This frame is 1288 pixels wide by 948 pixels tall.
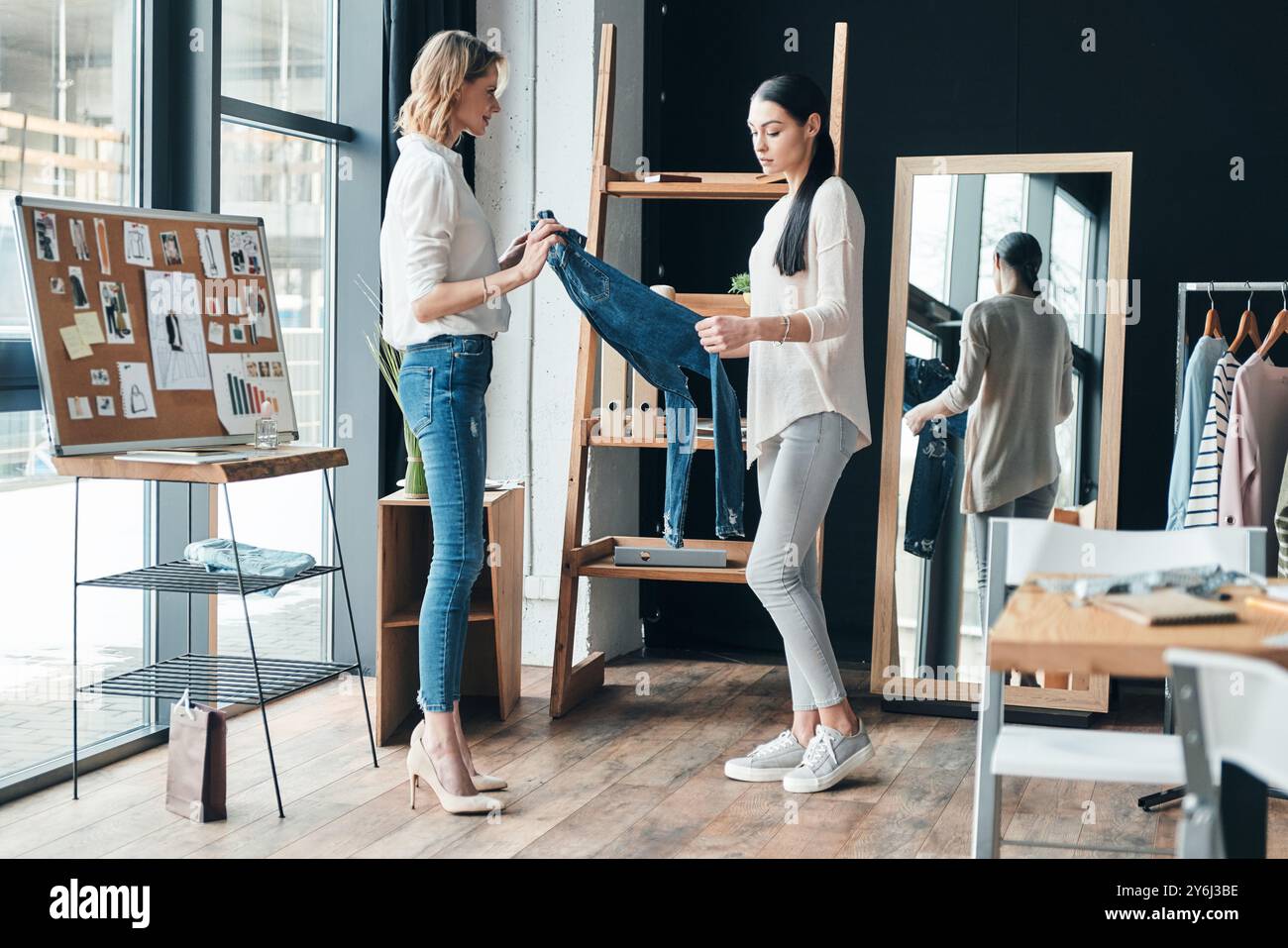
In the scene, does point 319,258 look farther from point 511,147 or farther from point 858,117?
point 858,117

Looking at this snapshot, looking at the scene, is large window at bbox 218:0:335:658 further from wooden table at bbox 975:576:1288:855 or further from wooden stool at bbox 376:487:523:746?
wooden table at bbox 975:576:1288:855

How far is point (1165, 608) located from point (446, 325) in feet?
5.69

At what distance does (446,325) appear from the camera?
2996 millimetres

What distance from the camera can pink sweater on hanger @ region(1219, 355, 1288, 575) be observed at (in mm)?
3494

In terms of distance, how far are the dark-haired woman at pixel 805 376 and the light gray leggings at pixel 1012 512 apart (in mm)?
991

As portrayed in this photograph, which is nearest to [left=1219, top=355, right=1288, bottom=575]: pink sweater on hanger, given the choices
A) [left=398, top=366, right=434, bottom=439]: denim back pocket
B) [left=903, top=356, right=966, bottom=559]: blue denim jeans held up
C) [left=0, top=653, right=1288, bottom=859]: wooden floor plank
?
[left=0, top=653, right=1288, bottom=859]: wooden floor plank

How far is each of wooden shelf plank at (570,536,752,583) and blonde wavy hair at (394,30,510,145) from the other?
1496 millimetres

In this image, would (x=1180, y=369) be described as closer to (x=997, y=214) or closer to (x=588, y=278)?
(x=997, y=214)

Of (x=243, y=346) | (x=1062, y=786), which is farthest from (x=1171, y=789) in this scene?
(x=243, y=346)

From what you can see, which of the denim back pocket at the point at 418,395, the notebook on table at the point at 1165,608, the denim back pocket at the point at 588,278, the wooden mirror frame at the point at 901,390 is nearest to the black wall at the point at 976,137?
the wooden mirror frame at the point at 901,390

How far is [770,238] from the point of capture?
3.33 meters

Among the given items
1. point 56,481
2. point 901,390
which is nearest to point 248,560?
point 56,481

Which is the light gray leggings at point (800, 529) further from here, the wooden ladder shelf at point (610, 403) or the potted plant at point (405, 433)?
the potted plant at point (405, 433)

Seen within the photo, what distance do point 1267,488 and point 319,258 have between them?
2932 mm
